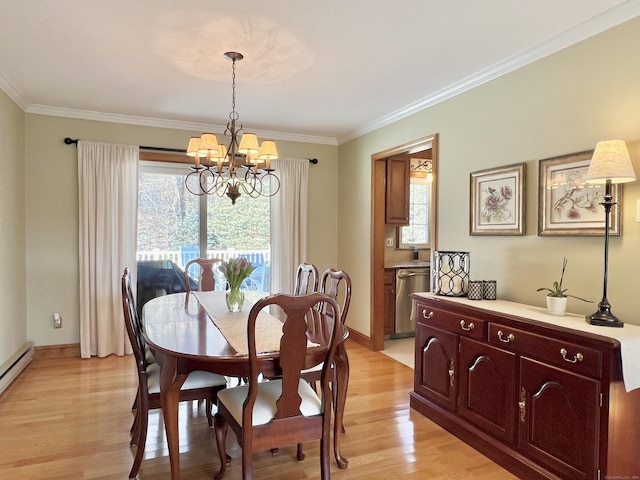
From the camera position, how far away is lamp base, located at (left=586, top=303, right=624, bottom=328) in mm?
1997

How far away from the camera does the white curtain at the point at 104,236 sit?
418 centimetres

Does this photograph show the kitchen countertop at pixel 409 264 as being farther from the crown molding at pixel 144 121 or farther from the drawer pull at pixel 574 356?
the drawer pull at pixel 574 356

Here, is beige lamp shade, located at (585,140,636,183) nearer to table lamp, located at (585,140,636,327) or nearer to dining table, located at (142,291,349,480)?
table lamp, located at (585,140,636,327)

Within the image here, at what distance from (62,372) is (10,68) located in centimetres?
262

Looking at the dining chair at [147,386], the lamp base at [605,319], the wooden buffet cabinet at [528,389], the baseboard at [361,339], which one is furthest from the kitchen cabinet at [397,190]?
the dining chair at [147,386]

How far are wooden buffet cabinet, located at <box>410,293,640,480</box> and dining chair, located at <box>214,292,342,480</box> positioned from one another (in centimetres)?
105

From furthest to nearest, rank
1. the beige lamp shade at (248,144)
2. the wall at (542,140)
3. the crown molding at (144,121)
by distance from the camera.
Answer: the crown molding at (144,121) < the beige lamp shade at (248,144) < the wall at (542,140)

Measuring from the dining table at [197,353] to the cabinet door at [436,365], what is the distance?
0.81m

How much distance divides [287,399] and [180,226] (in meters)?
3.30

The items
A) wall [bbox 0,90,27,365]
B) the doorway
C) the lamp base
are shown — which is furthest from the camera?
the doorway

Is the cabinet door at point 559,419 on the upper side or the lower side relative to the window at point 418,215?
lower

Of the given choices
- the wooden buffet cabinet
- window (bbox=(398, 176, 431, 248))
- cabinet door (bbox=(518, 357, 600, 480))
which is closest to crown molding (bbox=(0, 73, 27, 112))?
the wooden buffet cabinet

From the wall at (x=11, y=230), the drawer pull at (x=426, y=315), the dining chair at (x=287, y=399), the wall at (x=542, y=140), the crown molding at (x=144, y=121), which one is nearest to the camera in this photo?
the dining chair at (x=287, y=399)

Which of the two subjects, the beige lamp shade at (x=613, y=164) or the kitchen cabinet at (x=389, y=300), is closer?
the beige lamp shade at (x=613, y=164)
